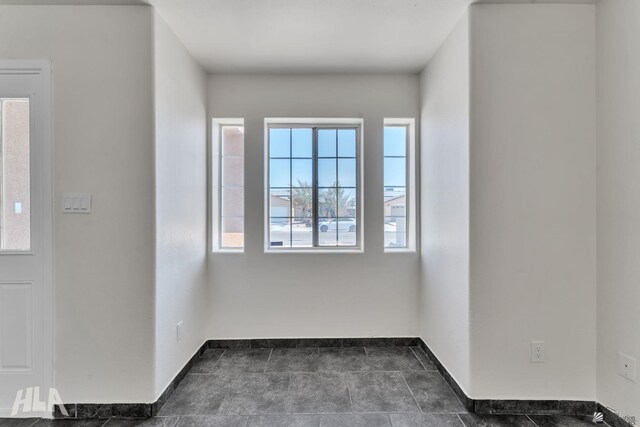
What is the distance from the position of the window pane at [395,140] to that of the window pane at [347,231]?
79cm

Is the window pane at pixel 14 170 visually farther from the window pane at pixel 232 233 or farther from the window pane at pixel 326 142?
the window pane at pixel 326 142

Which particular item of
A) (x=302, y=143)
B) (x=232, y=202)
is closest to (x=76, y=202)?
(x=232, y=202)

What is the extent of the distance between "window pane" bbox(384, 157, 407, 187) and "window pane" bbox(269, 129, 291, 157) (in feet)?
3.29

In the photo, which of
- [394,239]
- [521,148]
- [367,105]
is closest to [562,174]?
[521,148]

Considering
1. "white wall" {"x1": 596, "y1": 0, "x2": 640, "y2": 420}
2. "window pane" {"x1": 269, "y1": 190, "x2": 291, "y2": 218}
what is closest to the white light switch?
"window pane" {"x1": 269, "y1": 190, "x2": 291, "y2": 218}

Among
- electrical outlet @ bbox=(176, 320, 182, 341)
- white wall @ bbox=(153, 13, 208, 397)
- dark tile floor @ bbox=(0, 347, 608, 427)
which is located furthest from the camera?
electrical outlet @ bbox=(176, 320, 182, 341)

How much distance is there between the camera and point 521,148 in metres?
1.87

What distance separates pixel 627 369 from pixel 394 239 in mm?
1739

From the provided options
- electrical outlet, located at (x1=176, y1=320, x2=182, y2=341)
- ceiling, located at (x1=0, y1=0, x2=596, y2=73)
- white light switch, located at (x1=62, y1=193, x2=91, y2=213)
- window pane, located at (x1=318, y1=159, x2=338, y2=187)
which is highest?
ceiling, located at (x1=0, y1=0, x2=596, y2=73)

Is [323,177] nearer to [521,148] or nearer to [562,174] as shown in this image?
[521,148]

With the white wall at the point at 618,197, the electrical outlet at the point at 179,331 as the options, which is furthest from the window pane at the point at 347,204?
the white wall at the point at 618,197

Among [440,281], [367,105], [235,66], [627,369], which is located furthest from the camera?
[367,105]

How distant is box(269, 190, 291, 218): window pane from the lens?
2953 millimetres

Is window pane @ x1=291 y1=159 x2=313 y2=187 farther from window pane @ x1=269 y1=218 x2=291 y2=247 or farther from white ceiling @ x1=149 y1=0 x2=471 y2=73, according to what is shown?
white ceiling @ x1=149 y1=0 x2=471 y2=73
